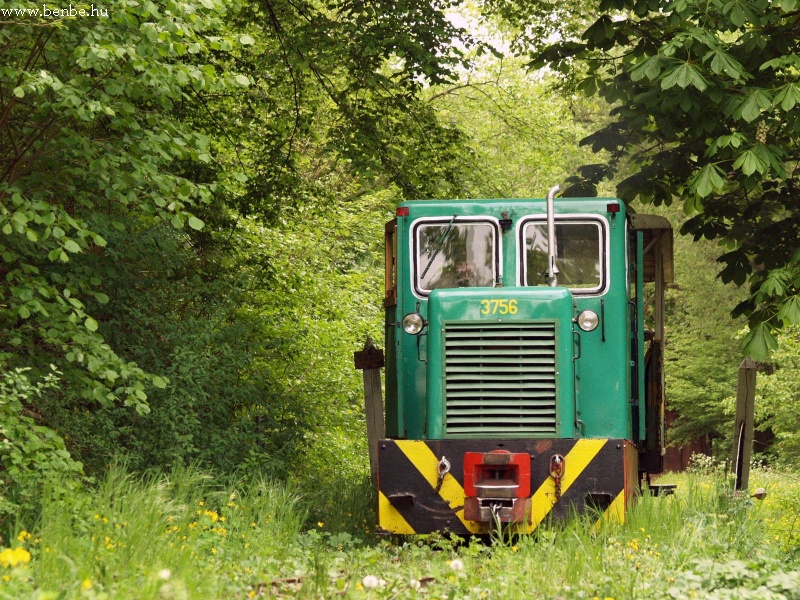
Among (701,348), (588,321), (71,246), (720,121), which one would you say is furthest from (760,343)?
(701,348)

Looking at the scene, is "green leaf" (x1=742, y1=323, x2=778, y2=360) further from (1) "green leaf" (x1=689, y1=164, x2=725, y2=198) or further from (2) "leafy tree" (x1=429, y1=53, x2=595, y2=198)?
(2) "leafy tree" (x1=429, y1=53, x2=595, y2=198)

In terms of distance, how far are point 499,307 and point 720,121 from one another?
2.86 metres

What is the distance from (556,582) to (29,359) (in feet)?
16.4

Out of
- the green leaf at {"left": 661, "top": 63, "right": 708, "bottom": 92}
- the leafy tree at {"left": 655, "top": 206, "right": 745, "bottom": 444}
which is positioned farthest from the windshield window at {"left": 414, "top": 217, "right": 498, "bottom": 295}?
the leafy tree at {"left": 655, "top": 206, "right": 745, "bottom": 444}

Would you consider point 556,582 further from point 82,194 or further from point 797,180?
point 797,180

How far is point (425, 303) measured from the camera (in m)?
8.33

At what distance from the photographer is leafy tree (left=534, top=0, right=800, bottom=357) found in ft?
25.8

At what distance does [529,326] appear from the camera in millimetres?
7551

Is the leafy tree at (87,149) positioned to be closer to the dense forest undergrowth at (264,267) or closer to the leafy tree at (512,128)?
the dense forest undergrowth at (264,267)

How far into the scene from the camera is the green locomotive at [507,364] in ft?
24.1

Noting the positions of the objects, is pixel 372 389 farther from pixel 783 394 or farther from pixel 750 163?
pixel 783 394

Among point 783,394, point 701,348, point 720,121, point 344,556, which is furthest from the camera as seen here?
point 701,348

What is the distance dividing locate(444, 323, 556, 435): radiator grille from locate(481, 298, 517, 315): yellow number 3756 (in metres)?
0.09

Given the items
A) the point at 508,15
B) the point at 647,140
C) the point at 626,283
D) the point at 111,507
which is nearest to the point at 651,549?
the point at 626,283
